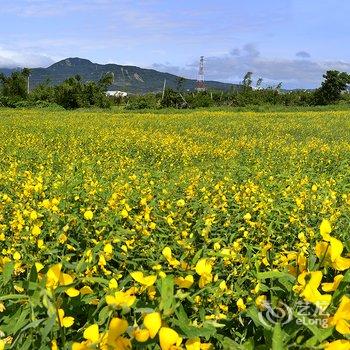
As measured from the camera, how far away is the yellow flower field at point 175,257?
98 cm

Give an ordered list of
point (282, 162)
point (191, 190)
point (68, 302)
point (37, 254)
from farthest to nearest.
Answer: point (282, 162) < point (191, 190) < point (37, 254) < point (68, 302)

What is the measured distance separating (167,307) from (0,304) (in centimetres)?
82

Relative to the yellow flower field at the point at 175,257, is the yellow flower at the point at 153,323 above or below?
above

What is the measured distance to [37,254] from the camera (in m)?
2.70

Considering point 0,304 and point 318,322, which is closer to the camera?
point 318,322

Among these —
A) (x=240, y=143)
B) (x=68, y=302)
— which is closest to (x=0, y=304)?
(x=68, y=302)

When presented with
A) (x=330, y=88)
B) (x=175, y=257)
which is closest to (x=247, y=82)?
(x=330, y=88)

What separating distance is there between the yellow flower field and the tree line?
99.1 ft

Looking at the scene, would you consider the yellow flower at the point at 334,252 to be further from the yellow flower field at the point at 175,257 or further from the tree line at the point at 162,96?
the tree line at the point at 162,96

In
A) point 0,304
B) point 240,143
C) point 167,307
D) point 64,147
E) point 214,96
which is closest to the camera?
point 167,307

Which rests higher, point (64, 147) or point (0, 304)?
point (0, 304)

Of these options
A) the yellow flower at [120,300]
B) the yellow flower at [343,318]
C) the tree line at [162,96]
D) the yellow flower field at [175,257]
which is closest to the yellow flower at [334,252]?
the yellow flower field at [175,257]

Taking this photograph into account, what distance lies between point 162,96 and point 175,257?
136 ft

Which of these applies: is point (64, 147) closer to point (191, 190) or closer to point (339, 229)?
point (191, 190)
